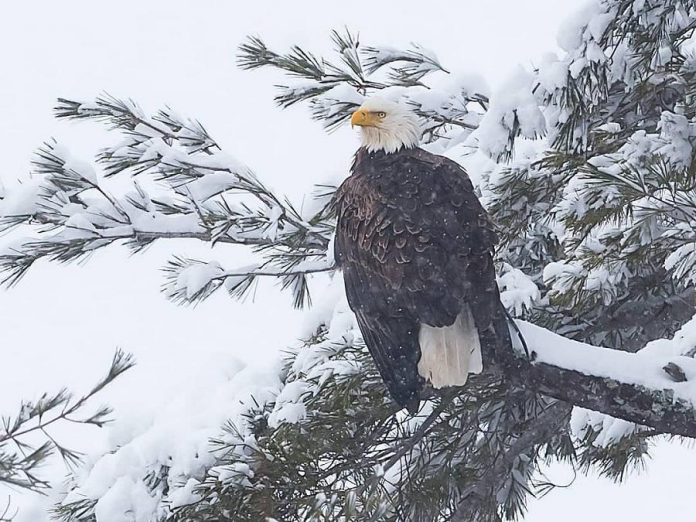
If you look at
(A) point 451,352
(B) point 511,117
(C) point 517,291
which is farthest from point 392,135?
(A) point 451,352

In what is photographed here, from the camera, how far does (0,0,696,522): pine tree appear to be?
280 centimetres

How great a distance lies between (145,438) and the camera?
11.7ft

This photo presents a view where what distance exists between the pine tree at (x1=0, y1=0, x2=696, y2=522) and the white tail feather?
0.27ft

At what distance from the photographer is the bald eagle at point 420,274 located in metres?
2.92

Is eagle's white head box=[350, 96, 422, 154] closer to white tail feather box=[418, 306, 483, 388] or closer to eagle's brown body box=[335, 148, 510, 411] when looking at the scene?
eagle's brown body box=[335, 148, 510, 411]

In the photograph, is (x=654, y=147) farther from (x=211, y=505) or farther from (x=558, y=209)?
(x=211, y=505)

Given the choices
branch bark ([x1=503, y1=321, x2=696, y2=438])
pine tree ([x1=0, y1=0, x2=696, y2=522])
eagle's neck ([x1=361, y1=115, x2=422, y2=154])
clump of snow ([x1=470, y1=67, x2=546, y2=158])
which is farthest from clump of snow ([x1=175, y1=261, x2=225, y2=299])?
branch bark ([x1=503, y1=321, x2=696, y2=438])

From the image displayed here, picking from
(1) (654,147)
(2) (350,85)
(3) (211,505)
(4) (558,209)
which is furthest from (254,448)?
(2) (350,85)

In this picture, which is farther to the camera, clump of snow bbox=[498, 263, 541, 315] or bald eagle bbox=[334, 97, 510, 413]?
clump of snow bbox=[498, 263, 541, 315]

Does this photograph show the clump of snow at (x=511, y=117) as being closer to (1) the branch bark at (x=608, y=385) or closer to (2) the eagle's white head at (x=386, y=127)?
(2) the eagle's white head at (x=386, y=127)

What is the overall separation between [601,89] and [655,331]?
0.82 metres

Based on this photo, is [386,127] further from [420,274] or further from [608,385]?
[608,385]

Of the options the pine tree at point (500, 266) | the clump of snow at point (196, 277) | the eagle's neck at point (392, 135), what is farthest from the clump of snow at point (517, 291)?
the clump of snow at point (196, 277)

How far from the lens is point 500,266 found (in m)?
3.47
